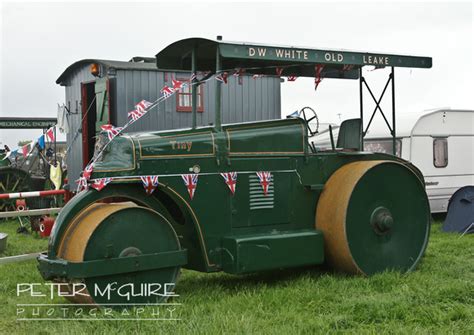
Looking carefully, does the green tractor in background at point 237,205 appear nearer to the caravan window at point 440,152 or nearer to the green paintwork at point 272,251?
the green paintwork at point 272,251

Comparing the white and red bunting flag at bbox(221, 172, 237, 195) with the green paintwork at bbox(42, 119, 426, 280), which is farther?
the white and red bunting flag at bbox(221, 172, 237, 195)

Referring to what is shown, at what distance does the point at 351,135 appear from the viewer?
6.84m

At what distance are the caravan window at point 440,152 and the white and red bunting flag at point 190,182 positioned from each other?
276 inches

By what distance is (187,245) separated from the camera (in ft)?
18.2

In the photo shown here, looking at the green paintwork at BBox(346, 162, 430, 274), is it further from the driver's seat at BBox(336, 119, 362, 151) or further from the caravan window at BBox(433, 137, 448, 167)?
the caravan window at BBox(433, 137, 448, 167)

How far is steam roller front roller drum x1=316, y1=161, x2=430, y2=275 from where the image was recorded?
5883mm

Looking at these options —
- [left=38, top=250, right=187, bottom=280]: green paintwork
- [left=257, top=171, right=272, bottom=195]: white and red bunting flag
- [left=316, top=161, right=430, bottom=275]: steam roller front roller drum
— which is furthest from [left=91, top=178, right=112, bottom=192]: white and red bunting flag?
[left=316, top=161, right=430, bottom=275]: steam roller front roller drum

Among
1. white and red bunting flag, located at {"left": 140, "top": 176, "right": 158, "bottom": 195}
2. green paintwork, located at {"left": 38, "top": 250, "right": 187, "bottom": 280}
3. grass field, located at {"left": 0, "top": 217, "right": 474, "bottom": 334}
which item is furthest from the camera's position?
white and red bunting flag, located at {"left": 140, "top": 176, "right": 158, "bottom": 195}

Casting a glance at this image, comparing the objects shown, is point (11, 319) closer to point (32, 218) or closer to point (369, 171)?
point (369, 171)

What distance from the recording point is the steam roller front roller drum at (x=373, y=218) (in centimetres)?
588

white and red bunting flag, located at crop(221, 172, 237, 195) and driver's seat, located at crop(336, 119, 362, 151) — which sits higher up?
driver's seat, located at crop(336, 119, 362, 151)

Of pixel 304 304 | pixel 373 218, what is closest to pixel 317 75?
pixel 373 218

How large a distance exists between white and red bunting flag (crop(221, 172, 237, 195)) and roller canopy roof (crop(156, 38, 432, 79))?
998 millimetres

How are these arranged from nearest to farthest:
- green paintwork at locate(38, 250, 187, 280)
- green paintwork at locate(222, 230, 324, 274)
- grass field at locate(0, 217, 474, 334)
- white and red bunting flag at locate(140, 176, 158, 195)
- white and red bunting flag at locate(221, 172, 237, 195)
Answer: grass field at locate(0, 217, 474, 334)
green paintwork at locate(38, 250, 187, 280)
white and red bunting flag at locate(140, 176, 158, 195)
green paintwork at locate(222, 230, 324, 274)
white and red bunting flag at locate(221, 172, 237, 195)
